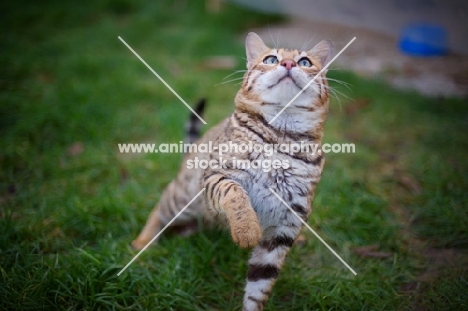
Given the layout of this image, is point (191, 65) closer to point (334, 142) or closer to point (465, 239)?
point (334, 142)

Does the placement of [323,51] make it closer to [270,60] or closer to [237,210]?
[270,60]

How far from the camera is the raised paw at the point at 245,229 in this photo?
6.09ft

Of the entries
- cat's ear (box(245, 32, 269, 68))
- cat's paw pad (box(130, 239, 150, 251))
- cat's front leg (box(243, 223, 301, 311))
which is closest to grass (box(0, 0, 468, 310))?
cat's paw pad (box(130, 239, 150, 251))

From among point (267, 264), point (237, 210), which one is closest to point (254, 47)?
point (237, 210)

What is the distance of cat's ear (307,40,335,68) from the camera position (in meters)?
2.41

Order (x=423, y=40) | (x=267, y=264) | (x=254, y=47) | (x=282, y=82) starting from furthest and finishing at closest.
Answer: (x=423, y=40) < (x=254, y=47) < (x=267, y=264) < (x=282, y=82)

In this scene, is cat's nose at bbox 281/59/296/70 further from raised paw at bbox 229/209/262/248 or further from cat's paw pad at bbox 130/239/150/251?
cat's paw pad at bbox 130/239/150/251

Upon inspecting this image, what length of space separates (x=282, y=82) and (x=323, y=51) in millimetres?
575

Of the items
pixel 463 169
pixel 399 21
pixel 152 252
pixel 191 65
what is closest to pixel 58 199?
pixel 152 252

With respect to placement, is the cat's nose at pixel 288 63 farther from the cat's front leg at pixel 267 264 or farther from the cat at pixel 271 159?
the cat's front leg at pixel 267 264

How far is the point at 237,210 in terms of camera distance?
1.89 metres

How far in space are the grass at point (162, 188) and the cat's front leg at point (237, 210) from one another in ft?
2.44

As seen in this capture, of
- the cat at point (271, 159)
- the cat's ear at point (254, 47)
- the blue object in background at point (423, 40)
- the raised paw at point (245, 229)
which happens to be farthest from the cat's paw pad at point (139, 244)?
the blue object in background at point (423, 40)

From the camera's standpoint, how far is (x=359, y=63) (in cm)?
592
